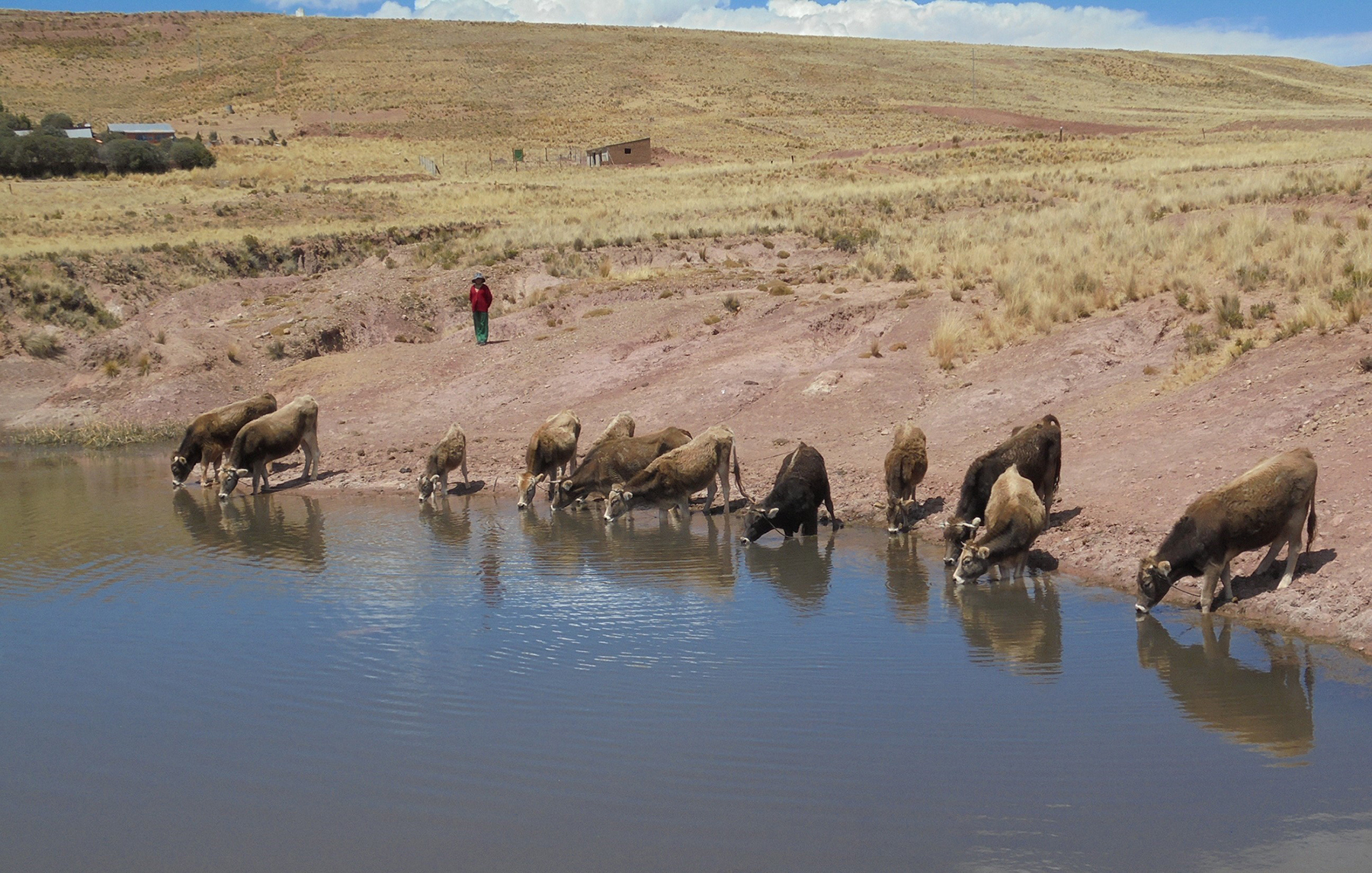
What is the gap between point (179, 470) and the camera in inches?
803

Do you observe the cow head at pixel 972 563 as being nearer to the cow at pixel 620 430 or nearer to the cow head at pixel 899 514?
the cow head at pixel 899 514

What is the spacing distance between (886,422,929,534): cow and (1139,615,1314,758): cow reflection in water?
4.50 metres

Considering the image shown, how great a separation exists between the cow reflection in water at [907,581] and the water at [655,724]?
0.21 feet

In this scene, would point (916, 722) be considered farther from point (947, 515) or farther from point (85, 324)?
point (85, 324)

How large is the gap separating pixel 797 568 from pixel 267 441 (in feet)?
35.0

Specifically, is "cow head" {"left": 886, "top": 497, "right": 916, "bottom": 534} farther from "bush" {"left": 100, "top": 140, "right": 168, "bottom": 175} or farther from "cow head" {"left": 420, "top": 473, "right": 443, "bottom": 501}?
"bush" {"left": 100, "top": 140, "right": 168, "bottom": 175}

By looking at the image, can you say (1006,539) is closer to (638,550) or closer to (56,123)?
(638,550)

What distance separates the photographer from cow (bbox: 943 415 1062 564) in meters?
14.3

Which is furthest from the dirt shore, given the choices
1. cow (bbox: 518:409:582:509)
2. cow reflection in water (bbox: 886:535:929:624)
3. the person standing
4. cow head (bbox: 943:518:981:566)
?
cow (bbox: 518:409:582:509)

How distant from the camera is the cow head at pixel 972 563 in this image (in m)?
12.6

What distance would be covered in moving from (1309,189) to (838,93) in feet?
335

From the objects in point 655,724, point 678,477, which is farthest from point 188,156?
point 655,724

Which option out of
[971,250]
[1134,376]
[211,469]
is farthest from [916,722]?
[971,250]

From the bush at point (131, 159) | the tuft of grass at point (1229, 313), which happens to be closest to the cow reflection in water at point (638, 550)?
the tuft of grass at point (1229, 313)
